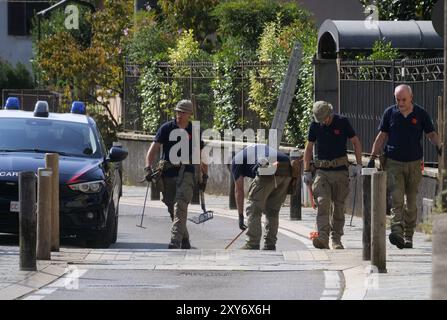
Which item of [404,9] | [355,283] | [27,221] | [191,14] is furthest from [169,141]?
[191,14]

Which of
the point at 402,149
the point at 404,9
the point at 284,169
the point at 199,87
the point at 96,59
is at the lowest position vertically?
the point at 284,169

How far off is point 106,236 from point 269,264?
323 cm

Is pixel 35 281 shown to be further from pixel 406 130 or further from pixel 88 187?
pixel 406 130

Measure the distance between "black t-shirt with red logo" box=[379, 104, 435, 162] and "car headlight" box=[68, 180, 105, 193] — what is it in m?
3.30

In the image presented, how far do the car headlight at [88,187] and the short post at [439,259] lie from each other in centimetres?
661

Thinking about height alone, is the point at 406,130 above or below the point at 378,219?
above

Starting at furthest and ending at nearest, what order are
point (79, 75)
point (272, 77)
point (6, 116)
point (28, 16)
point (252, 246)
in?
point (28, 16), point (79, 75), point (272, 77), point (6, 116), point (252, 246)

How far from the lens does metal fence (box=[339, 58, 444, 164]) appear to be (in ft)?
64.0

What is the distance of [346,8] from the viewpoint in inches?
1478

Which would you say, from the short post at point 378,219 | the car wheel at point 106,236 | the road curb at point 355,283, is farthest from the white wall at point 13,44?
the short post at point 378,219

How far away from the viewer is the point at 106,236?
54.7 ft

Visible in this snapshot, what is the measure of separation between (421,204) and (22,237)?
7.61 m

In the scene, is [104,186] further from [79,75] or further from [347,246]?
[79,75]

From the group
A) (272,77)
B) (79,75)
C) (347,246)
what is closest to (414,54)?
(272,77)
